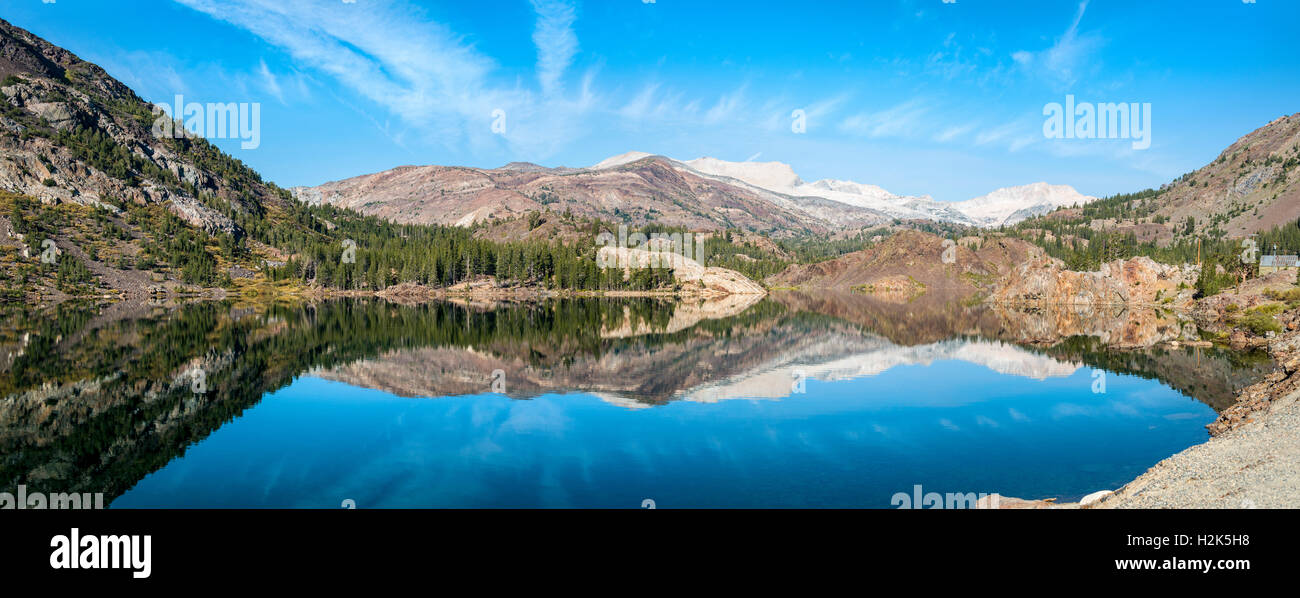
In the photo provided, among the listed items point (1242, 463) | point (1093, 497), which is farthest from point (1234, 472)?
point (1093, 497)

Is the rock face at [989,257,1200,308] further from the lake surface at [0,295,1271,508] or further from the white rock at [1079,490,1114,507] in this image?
the white rock at [1079,490,1114,507]

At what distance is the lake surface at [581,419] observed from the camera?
21.3 metres

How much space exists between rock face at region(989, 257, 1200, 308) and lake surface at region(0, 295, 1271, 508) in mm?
111549

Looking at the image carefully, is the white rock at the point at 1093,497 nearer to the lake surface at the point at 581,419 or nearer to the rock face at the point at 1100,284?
the lake surface at the point at 581,419

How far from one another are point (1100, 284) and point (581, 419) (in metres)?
174

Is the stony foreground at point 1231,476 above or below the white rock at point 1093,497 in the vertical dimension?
above

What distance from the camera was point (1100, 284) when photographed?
531 feet

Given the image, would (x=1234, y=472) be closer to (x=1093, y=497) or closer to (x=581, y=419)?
(x=1093, y=497)

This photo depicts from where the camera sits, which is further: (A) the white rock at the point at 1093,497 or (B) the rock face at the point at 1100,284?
(B) the rock face at the point at 1100,284

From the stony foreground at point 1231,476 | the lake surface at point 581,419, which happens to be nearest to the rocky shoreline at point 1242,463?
the stony foreground at point 1231,476

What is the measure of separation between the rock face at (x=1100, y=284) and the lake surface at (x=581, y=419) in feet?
366
